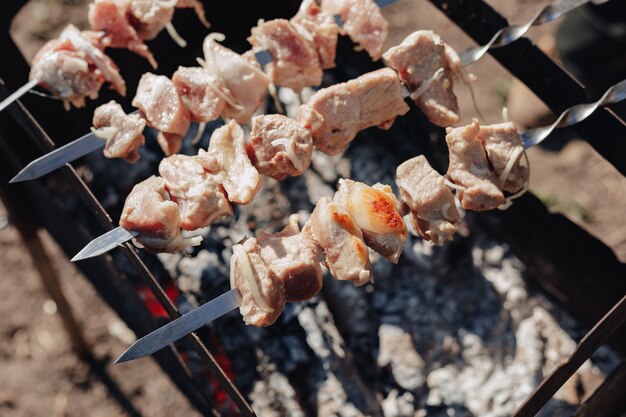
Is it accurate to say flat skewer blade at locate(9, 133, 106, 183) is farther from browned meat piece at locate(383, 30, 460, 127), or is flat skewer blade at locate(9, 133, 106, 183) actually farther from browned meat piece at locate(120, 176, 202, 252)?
browned meat piece at locate(383, 30, 460, 127)

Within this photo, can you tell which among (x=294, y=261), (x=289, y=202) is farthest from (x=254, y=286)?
(x=289, y=202)

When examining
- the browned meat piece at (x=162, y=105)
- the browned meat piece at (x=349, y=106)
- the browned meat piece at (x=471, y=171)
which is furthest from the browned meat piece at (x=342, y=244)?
the browned meat piece at (x=162, y=105)

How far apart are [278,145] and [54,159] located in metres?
0.81

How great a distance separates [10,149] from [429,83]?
76.2 inches

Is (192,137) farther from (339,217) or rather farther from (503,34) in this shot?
(503,34)

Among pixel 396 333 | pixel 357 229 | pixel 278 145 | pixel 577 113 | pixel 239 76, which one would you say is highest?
pixel 239 76

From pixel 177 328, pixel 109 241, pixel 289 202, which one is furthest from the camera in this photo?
Result: pixel 289 202

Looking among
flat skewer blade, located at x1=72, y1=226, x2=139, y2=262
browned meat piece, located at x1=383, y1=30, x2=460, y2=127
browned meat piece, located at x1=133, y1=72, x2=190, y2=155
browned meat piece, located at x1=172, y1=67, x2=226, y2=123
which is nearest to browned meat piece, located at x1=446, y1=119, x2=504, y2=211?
browned meat piece, located at x1=383, y1=30, x2=460, y2=127

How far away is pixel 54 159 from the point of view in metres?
2.12

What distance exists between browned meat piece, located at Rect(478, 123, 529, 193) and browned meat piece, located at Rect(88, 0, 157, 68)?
139 cm

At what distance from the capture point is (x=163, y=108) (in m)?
2.25

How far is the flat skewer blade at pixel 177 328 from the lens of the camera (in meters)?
1.81

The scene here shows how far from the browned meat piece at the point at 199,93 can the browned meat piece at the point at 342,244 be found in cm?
58

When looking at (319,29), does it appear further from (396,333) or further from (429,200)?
(396,333)
